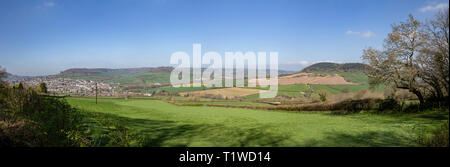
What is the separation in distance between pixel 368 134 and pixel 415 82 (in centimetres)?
901

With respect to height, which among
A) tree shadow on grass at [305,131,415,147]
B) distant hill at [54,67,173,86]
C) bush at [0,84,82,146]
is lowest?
tree shadow on grass at [305,131,415,147]

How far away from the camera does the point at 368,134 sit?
6.77 meters

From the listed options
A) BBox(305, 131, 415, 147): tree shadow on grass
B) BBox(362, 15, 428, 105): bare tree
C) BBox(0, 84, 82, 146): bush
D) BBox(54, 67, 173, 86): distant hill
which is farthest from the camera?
BBox(54, 67, 173, 86): distant hill

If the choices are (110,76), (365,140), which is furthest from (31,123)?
(110,76)

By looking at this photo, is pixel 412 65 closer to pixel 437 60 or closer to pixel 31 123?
pixel 437 60

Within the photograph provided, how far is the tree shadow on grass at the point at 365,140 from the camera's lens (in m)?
5.61

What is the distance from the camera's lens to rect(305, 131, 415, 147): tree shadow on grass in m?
5.61

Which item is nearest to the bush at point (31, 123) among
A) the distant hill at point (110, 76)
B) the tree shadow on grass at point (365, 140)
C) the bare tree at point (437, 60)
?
the tree shadow on grass at point (365, 140)

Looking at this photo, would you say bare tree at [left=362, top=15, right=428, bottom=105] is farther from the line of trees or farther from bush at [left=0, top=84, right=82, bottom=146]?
bush at [left=0, top=84, right=82, bottom=146]

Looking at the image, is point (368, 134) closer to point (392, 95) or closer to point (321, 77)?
point (392, 95)

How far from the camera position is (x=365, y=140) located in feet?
19.9

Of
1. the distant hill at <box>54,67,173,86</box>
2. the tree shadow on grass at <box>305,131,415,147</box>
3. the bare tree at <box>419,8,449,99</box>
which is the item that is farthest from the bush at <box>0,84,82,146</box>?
the distant hill at <box>54,67,173,86</box>

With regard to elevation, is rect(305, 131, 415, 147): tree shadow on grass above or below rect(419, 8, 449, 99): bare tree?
below

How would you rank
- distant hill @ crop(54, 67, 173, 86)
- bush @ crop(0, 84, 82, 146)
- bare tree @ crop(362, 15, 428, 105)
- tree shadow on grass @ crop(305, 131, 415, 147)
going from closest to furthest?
1. bush @ crop(0, 84, 82, 146)
2. tree shadow on grass @ crop(305, 131, 415, 147)
3. bare tree @ crop(362, 15, 428, 105)
4. distant hill @ crop(54, 67, 173, 86)
